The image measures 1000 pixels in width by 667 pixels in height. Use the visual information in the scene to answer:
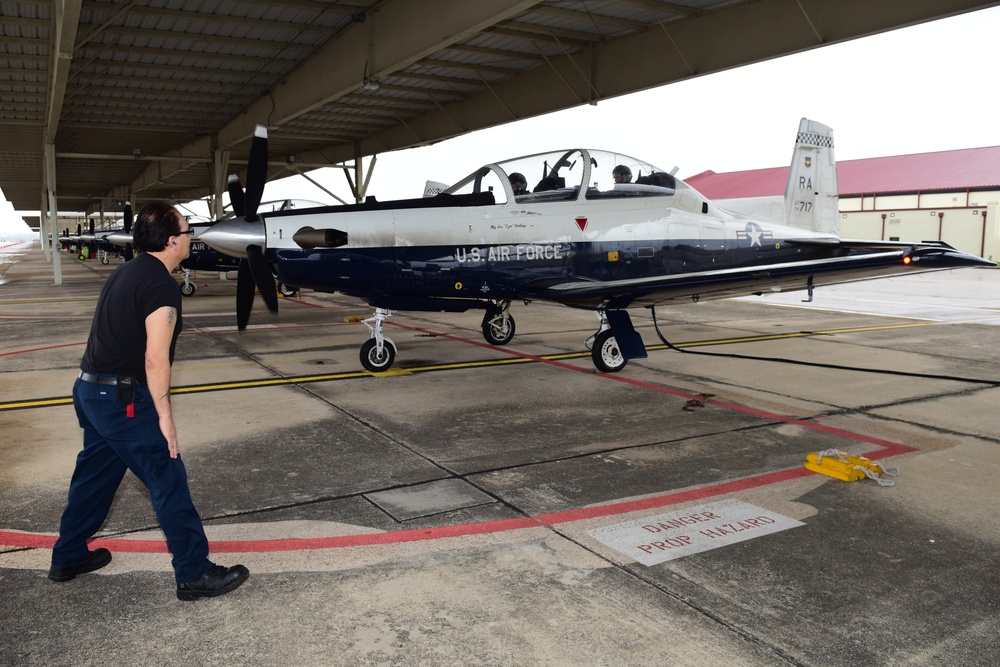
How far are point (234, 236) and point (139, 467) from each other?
4.48 metres

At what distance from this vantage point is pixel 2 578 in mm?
3412

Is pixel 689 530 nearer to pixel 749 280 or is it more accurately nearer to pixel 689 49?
pixel 749 280

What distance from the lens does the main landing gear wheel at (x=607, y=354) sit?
8648 millimetres

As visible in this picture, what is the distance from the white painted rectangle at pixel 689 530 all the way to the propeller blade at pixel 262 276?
4.22 metres

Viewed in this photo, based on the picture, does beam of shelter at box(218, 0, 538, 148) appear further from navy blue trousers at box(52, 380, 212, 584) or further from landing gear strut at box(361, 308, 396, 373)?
navy blue trousers at box(52, 380, 212, 584)

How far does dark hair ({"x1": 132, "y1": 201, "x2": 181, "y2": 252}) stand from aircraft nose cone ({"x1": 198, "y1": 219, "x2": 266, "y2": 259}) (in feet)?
13.0

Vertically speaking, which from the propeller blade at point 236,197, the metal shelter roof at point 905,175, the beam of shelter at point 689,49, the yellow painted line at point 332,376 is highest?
the metal shelter roof at point 905,175

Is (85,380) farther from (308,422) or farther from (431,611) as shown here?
(308,422)

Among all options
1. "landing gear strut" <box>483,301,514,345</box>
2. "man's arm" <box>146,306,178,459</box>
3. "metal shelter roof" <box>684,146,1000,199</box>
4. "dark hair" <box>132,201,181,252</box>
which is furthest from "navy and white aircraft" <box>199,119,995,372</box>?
"metal shelter roof" <box>684,146,1000,199</box>

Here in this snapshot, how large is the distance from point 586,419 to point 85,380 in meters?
4.34

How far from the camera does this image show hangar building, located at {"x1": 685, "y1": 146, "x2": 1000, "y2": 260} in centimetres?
3928

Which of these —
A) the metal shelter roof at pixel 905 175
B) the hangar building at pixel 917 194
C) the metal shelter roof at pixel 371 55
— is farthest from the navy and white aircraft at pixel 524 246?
the metal shelter roof at pixel 905 175

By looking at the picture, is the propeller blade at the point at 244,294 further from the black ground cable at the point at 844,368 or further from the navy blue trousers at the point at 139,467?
the black ground cable at the point at 844,368

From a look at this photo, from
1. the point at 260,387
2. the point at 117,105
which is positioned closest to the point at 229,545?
the point at 260,387
